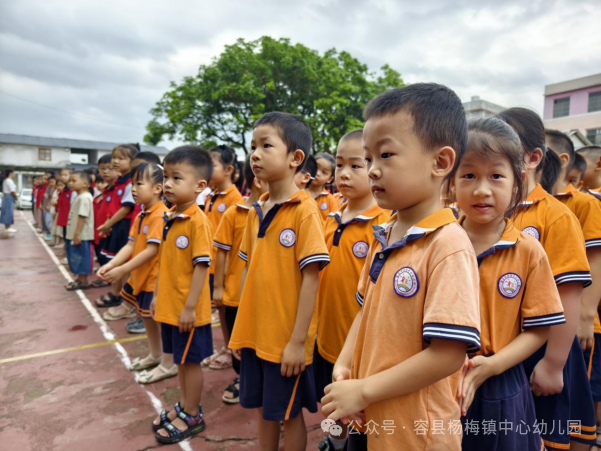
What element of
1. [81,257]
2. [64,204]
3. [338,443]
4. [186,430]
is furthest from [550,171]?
[64,204]

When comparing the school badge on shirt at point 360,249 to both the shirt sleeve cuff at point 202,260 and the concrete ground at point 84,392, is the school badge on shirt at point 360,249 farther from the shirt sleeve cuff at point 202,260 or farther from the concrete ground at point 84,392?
the concrete ground at point 84,392

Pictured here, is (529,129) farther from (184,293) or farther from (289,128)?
(184,293)

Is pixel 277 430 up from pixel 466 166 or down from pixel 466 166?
down

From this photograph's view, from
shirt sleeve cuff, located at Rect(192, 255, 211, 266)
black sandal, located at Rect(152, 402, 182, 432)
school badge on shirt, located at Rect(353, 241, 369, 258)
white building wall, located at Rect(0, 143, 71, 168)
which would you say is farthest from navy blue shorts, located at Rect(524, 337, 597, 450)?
white building wall, located at Rect(0, 143, 71, 168)

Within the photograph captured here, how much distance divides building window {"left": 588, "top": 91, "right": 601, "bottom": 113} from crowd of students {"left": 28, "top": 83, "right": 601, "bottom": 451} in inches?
874

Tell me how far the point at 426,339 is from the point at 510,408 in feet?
1.93

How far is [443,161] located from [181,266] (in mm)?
1842

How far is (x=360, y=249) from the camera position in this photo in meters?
2.05

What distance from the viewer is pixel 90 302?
16.9 ft

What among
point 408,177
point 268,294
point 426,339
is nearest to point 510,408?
point 426,339

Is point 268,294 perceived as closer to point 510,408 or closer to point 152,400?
point 510,408

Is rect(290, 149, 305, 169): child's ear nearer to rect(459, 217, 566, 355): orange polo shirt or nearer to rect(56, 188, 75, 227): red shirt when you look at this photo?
rect(459, 217, 566, 355): orange polo shirt

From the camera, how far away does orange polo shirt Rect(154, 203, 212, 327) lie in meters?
2.41

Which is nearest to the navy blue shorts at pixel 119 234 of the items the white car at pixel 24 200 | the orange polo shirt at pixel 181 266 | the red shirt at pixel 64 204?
the orange polo shirt at pixel 181 266
